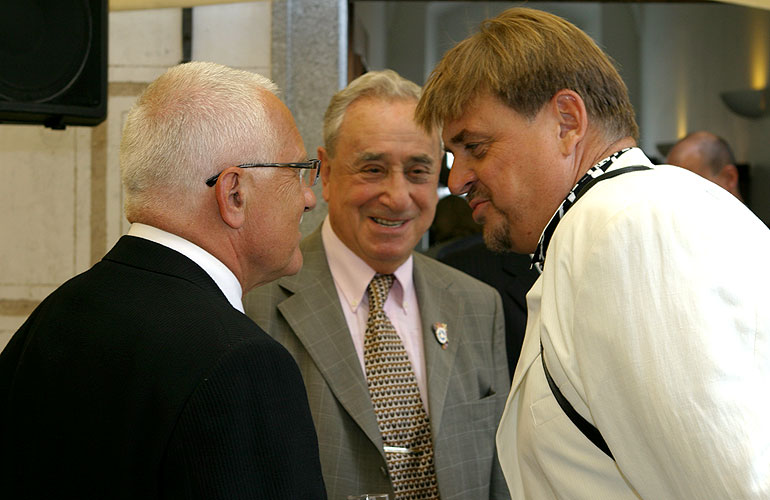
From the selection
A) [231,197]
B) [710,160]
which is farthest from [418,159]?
[710,160]

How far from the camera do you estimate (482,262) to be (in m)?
3.34

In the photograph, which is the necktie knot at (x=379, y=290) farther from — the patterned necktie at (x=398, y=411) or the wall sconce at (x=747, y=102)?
the wall sconce at (x=747, y=102)

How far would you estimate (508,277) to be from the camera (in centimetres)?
322

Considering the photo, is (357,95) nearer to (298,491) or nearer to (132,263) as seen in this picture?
(132,263)

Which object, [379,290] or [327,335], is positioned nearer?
[327,335]

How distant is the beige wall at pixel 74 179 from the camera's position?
3.58 meters

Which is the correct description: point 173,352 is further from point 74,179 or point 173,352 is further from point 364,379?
point 74,179

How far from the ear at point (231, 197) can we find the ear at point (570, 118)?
0.65 meters

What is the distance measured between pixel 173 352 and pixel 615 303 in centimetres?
67

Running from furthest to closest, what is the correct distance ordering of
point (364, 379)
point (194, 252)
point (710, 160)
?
point (710, 160)
point (364, 379)
point (194, 252)

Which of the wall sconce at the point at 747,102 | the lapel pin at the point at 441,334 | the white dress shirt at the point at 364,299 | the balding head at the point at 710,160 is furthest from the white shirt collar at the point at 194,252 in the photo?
the wall sconce at the point at 747,102

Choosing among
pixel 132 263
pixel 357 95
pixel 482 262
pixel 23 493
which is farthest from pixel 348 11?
pixel 23 493

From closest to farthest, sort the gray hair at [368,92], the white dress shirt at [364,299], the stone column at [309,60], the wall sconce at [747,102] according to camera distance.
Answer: the white dress shirt at [364,299], the gray hair at [368,92], the stone column at [309,60], the wall sconce at [747,102]

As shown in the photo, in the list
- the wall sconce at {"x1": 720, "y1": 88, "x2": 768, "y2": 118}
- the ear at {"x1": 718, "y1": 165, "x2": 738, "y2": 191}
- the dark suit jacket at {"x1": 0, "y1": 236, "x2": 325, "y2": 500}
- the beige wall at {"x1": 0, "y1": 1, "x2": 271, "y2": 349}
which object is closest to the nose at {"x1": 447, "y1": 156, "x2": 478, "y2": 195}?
the dark suit jacket at {"x1": 0, "y1": 236, "x2": 325, "y2": 500}
